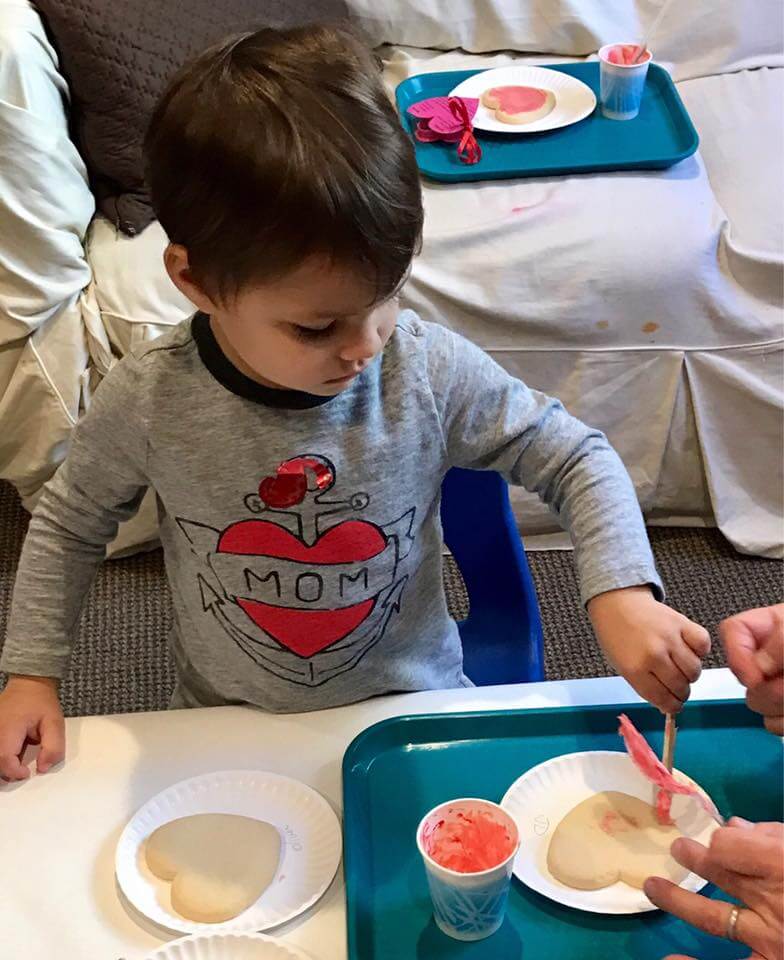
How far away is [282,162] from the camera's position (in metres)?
0.65

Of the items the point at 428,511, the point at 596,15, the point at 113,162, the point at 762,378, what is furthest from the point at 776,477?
the point at 113,162

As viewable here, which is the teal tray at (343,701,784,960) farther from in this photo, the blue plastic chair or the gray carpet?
the gray carpet

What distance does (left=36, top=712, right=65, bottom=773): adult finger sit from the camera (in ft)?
2.63

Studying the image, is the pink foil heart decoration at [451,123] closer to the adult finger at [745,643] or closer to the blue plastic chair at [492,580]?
the blue plastic chair at [492,580]

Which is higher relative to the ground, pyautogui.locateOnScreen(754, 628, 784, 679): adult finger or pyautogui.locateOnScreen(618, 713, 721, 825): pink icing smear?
pyautogui.locateOnScreen(754, 628, 784, 679): adult finger

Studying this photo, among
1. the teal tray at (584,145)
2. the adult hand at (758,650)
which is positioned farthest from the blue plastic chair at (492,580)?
the teal tray at (584,145)

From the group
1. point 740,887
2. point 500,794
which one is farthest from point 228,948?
point 740,887

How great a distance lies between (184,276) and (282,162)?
0.14 m

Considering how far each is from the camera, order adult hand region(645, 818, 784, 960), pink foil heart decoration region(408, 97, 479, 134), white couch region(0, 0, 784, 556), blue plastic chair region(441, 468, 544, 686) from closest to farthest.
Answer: adult hand region(645, 818, 784, 960)
blue plastic chair region(441, 468, 544, 686)
white couch region(0, 0, 784, 556)
pink foil heart decoration region(408, 97, 479, 134)

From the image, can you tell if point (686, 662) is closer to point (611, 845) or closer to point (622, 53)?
point (611, 845)

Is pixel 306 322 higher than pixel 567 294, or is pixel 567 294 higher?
pixel 306 322

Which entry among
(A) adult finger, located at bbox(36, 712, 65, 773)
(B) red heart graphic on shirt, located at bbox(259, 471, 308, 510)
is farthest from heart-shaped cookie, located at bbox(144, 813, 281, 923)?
(B) red heart graphic on shirt, located at bbox(259, 471, 308, 510)

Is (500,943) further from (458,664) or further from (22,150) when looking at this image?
(22,150)

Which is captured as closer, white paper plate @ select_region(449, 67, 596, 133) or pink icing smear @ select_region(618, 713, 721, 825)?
pink icing smear @ select_region(618, 713, 721, 825)
